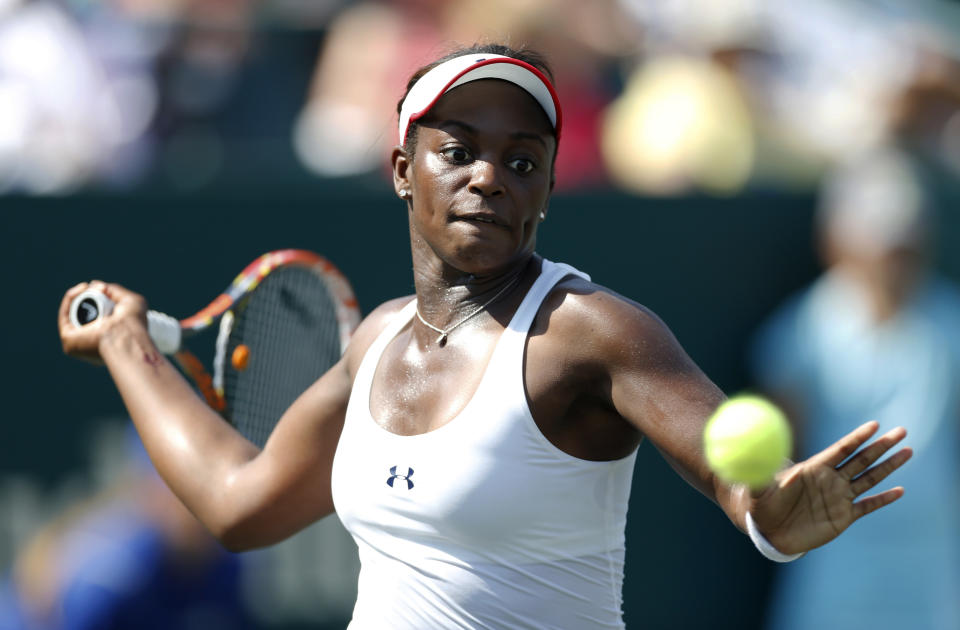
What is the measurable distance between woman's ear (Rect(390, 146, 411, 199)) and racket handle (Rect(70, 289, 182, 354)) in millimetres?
947

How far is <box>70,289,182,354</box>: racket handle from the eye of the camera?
3.38 meters

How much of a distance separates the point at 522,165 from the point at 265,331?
4.98 ft

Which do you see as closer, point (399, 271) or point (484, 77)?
point (484, 77)

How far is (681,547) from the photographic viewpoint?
233 inches

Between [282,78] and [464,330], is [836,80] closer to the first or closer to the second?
[282,78]

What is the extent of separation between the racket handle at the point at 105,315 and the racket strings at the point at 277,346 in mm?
219

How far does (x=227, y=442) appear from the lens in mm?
3164

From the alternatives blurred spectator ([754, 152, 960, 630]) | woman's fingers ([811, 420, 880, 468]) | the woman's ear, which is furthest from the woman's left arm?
blurred spectator ([754, 152, 960, 630])

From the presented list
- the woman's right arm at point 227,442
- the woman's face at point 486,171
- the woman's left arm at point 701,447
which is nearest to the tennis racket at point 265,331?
the woman's right arm at point 227,442

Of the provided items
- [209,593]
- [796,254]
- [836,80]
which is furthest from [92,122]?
[836,80]

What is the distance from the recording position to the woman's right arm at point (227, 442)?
118 inches

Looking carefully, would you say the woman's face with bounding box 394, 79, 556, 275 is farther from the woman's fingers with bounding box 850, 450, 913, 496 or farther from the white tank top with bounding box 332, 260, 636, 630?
the woman's fingers with bounding box 850, 450, 913, 496

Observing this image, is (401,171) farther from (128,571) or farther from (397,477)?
(128,571)

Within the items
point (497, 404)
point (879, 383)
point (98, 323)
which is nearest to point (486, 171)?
point (497, 404)
